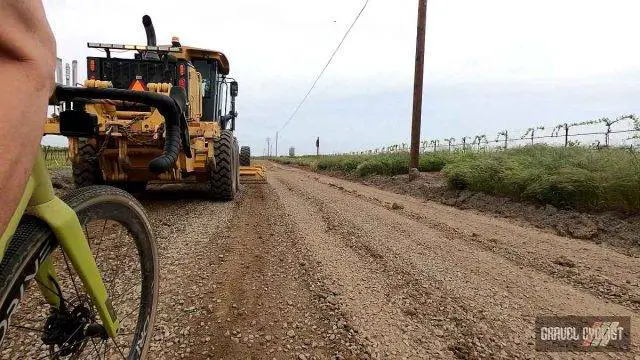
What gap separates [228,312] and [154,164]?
152cm

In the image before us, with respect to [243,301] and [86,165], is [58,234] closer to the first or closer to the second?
[243,301]

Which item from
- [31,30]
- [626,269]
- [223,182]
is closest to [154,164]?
[31,30]

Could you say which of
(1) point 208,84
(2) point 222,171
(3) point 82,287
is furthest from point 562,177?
(1) point 208,84

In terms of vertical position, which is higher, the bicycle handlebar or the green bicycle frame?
the bicycle handlebar

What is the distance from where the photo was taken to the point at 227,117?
347 inches

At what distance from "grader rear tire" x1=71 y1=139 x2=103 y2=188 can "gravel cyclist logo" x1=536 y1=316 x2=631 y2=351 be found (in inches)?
233

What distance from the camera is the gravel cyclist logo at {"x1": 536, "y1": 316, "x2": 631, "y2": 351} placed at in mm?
2000

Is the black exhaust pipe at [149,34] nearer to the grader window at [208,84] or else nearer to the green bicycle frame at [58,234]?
the grader window at [208,84]

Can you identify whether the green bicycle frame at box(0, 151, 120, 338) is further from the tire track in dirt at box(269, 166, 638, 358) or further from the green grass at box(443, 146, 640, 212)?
the green grass at box(443, 146, 640, 212)

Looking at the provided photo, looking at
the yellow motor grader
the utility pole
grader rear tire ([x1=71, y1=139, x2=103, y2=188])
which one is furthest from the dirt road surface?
the utility pole

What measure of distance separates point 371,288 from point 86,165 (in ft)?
16.7

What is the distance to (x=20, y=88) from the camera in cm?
61

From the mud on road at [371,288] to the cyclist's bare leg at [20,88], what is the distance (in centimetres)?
148

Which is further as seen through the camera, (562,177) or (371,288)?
(562,177)
